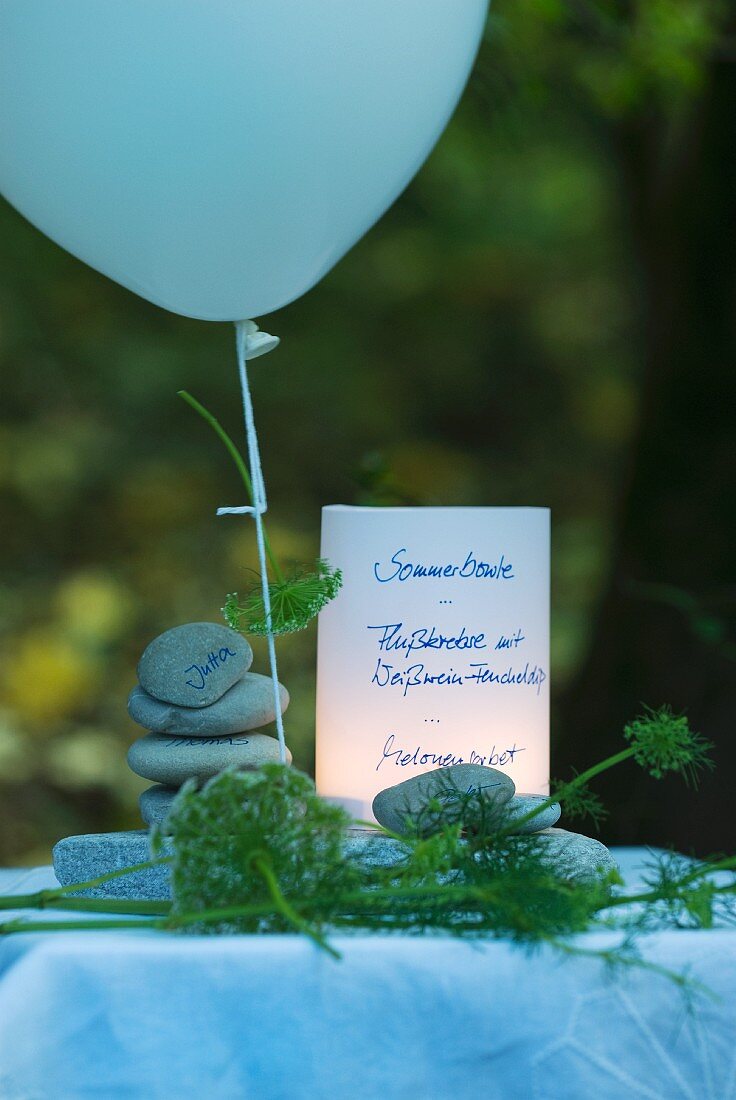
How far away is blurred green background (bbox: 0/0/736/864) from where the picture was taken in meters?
2.37

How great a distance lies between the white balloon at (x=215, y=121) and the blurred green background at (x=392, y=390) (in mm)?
1517

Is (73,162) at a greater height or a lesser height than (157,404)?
greater

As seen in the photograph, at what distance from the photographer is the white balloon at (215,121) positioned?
2.26 ft

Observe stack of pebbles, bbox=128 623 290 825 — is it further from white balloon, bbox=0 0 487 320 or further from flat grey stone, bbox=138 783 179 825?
white balloon, bbox=0 0 487 320

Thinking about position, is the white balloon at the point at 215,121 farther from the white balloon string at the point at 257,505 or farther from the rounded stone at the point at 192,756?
the rounded stone at the point at 192,756

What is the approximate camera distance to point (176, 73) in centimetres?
69

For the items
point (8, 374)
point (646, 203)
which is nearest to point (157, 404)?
point (8, 374)

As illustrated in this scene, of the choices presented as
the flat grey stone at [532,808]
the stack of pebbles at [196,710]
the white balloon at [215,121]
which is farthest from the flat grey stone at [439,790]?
the white balloon at [215,121]

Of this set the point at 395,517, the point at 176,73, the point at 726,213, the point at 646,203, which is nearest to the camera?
the point at 176,73

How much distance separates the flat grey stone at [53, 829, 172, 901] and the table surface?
0.69 ft

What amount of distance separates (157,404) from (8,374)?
1.14ft

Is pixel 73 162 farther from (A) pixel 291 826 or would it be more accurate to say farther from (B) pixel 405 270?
(B) pixel 405 270

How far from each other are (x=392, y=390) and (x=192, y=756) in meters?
2.02

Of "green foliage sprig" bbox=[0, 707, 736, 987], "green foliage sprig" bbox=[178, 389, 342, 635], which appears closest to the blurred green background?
"green foliage sprig" bbox=[178, 389, 342, 635]
